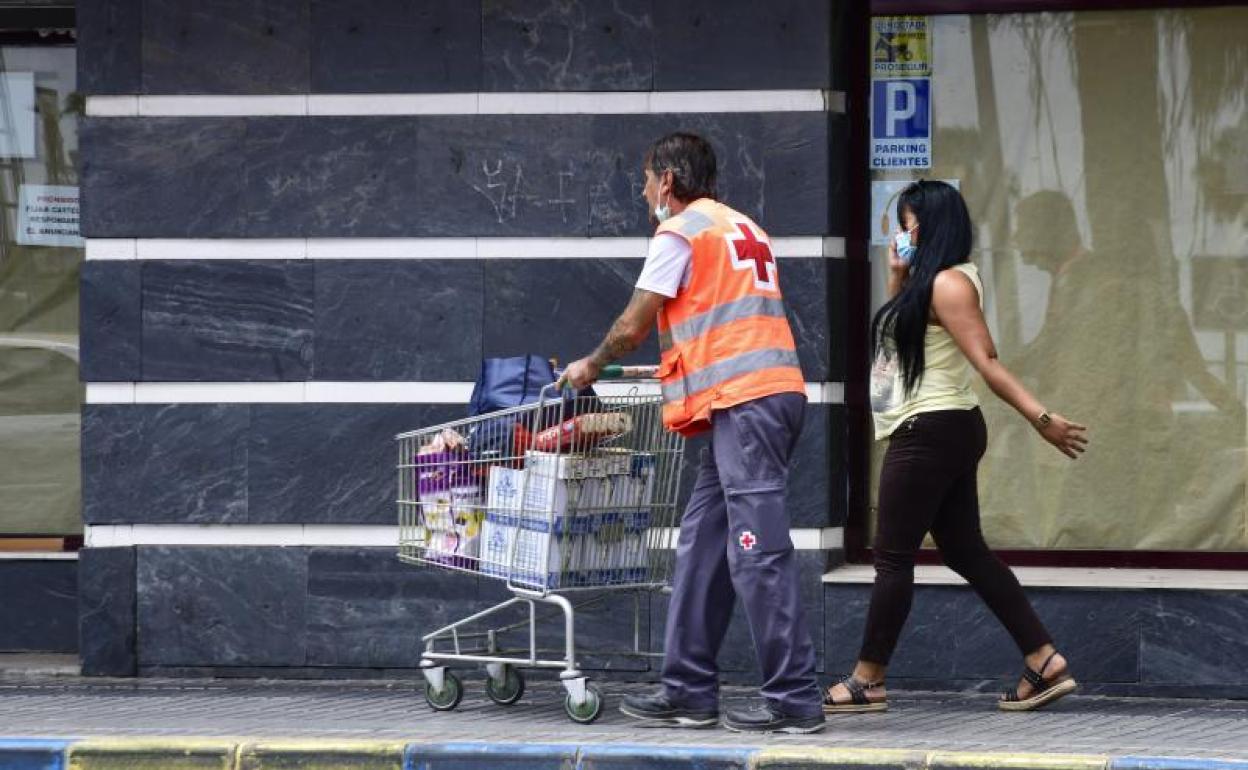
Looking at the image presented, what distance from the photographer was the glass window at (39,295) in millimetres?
11227

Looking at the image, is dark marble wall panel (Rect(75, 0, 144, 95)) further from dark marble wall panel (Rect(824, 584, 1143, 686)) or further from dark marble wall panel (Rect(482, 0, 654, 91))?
dark marble wall panel (Rect(824, 584, 1143, 686))

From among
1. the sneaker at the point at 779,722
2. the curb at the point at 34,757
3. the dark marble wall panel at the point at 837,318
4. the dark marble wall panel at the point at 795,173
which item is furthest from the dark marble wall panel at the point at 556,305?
the curb at the point at 34,757

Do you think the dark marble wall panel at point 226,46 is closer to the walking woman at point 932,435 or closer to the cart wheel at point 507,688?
the cart wheel at point 507,688

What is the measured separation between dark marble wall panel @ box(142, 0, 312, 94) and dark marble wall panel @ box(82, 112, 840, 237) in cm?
16

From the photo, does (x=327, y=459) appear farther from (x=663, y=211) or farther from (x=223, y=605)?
(x=663, y=211)

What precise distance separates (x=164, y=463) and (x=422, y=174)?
172 centimetres

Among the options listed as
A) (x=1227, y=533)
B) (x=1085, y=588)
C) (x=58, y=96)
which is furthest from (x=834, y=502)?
(x=58, y=96)

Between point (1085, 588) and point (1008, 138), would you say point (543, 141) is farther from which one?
point (1085, 588)

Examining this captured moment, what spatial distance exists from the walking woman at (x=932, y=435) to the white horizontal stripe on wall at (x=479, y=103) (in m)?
1.05

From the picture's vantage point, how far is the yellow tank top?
8883 mm

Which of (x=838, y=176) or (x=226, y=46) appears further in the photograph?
(x=226, y=46)

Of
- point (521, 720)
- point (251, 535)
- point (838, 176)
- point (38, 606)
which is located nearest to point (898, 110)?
point (838, 176)

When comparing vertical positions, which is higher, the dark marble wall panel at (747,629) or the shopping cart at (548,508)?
the shopping cart at (548,508)

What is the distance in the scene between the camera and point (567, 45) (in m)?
9.95
